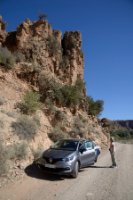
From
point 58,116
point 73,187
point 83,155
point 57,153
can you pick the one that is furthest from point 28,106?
point 73,187

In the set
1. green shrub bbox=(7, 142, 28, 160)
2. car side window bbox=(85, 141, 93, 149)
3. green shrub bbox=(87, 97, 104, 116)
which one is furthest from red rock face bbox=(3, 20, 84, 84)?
green shrub bbox=(7, 142, 28, 160)

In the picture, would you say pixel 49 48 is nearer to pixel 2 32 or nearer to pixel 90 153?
pixel 2 32

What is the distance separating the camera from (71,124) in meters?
23.2

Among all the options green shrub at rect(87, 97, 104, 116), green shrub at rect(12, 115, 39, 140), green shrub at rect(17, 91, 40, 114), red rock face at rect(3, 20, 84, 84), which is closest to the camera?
green shrub at rect(12, 115, 39, 140)

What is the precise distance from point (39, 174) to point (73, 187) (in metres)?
2.28

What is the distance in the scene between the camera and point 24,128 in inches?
607

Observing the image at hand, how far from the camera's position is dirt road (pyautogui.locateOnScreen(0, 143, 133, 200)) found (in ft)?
27.9

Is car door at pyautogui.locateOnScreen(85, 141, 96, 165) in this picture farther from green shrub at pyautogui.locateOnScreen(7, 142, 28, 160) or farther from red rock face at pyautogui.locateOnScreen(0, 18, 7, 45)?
red rock face at pyautogui.locateOnScreen(0, 18, 7, 45)

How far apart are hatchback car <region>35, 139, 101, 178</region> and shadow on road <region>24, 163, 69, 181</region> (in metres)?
0.31

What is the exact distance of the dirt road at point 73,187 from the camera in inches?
335

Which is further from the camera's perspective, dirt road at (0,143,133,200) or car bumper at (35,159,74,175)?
car bumper at (35,159,74,175)

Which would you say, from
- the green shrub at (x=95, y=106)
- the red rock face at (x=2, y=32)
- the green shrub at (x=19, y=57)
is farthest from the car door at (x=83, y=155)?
the green shrub at (x=95, y=106)

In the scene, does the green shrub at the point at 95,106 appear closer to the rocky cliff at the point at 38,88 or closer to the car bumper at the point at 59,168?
the rocky cliff at the point at 38,88

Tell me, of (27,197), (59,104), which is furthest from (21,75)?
(27,197)
